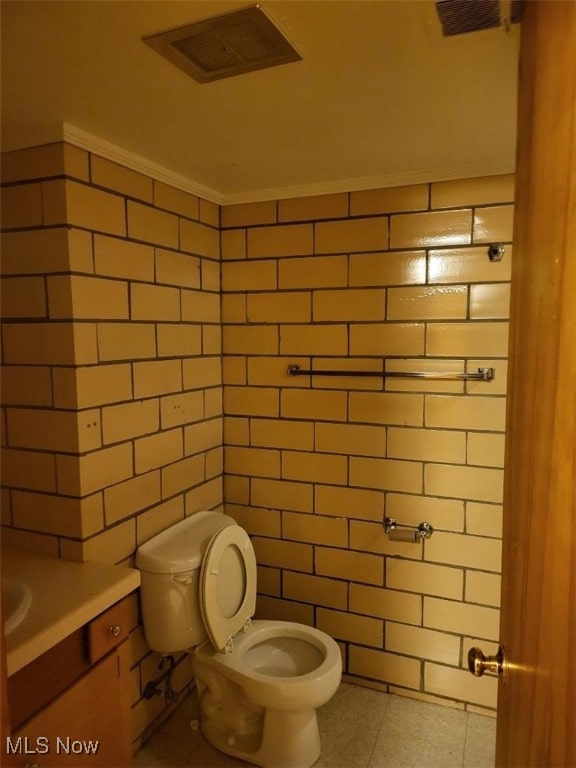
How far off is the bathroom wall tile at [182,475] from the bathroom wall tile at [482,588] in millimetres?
1171

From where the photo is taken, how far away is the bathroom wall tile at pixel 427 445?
1857mm

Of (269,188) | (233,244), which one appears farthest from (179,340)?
(269,188)

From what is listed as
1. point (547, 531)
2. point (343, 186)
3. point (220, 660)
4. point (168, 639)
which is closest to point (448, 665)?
point (220, 660)

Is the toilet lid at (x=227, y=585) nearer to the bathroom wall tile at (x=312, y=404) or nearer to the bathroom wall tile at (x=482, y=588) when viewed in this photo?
the bathroom wall tile at (x=312, y=404)

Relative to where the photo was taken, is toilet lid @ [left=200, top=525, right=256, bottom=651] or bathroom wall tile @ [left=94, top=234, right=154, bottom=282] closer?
bathroom wall tile @ [left=94, top=234, right=154, bottom=282]

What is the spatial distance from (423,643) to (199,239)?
1.94 meters

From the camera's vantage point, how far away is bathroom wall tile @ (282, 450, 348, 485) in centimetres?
204

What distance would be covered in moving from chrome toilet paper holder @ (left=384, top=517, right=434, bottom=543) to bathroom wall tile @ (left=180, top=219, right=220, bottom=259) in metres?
1.37

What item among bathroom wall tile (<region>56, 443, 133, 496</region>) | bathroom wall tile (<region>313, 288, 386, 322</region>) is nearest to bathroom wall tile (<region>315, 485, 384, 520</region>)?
bathroom wall tile (<region>313, 288, 386, 322</region>)

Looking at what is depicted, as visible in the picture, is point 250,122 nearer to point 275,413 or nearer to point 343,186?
point 343,186

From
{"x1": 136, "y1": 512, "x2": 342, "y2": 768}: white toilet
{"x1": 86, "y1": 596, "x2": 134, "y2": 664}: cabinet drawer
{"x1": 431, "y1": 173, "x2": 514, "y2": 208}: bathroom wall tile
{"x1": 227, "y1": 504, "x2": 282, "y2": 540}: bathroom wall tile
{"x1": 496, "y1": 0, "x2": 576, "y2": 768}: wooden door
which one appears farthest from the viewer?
{"x1": 227, "y1": 504, "x2": 282, "y2": 540}: bathroom wall tile

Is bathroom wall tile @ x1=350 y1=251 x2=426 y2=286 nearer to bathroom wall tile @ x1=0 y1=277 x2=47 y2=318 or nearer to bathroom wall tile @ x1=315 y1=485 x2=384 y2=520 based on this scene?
bathroom wall tile @ x1=315 y1=485 x2=384 y2=520

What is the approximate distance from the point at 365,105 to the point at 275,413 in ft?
4.09

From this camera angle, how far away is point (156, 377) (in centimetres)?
179
